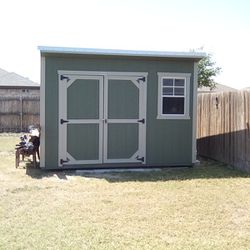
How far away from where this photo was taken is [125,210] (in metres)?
6.04

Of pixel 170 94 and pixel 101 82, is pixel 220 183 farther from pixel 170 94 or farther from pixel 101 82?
pixel 101 82

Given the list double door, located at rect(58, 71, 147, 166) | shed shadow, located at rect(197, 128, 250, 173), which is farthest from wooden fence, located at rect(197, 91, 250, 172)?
double door, located at rect(58, 71, 147, 166)

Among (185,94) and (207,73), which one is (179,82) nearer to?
A: (185,94)

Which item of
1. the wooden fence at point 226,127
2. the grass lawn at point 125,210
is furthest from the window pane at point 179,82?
the grass lawn at point 125,210

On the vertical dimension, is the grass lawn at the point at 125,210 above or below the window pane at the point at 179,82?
below

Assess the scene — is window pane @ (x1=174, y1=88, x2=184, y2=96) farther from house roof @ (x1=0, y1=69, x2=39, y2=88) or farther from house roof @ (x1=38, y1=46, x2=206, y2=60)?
house roof @ (x1=0, y1=69, x2=39, y2=88)

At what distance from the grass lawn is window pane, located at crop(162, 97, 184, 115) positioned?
1539mm

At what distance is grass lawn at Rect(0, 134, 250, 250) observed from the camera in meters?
4.77

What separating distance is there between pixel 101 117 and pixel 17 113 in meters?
11.5

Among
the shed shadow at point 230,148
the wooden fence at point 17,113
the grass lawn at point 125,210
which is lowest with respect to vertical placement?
the grass lawn at point 125,210

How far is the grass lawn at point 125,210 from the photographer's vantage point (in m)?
4.77

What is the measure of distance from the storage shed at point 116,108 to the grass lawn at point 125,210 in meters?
0.68

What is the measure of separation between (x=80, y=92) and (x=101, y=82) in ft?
1.67

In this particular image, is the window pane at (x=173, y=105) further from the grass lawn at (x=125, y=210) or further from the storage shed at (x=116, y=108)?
the grass lawn at (x=125, y=210)
